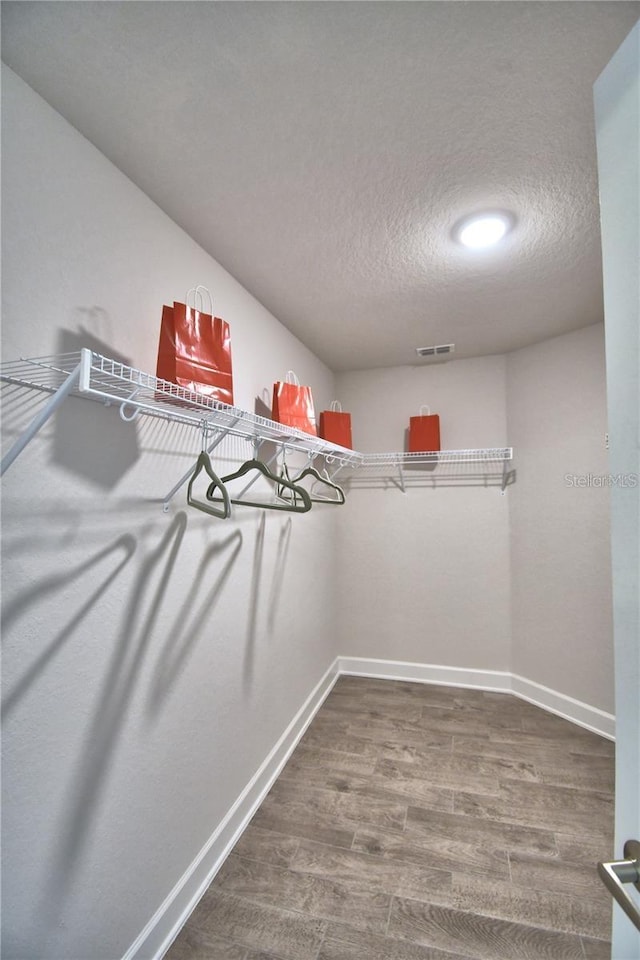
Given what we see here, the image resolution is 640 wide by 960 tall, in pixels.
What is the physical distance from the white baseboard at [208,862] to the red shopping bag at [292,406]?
1698 millimetres

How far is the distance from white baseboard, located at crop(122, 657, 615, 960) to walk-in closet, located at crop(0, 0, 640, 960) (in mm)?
19

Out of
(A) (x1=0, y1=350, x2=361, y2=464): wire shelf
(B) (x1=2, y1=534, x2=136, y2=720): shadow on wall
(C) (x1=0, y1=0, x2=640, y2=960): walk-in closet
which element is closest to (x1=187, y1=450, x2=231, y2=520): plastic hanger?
(C) (x1=0, y1=0, x2=640, y2=960): walk-in closet

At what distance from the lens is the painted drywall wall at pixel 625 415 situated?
0.66 meters

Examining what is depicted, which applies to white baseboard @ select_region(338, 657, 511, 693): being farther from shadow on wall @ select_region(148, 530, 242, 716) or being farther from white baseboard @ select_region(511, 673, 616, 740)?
shadow on wall @ select_region(148, 530, 242, 716)

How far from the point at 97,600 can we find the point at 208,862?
4.02 ft

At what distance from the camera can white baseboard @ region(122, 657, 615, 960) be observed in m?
1.43

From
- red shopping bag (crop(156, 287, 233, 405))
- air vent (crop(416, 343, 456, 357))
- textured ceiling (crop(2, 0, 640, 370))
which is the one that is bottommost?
red shopping bag (crop(156, 287, 233, 405))

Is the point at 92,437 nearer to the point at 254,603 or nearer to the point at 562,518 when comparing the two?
the point at 254,603

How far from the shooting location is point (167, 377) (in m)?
1.34


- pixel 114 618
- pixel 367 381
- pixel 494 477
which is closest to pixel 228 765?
pixel 114 618

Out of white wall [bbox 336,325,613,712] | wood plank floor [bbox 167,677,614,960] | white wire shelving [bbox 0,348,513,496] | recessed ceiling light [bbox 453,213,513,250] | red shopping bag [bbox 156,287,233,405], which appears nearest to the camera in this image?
white wire shelving [bbox 0,348,513,496]

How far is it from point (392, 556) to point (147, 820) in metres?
2.46

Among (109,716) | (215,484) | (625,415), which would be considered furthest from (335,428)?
(625,415)

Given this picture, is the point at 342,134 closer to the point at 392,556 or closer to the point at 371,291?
the point at 371,291
